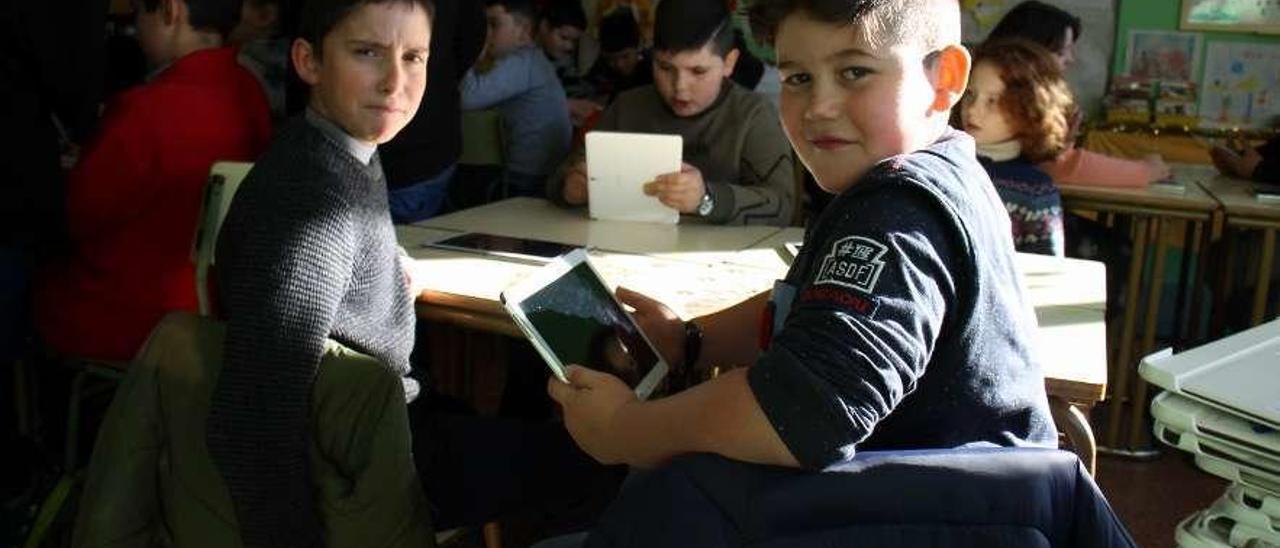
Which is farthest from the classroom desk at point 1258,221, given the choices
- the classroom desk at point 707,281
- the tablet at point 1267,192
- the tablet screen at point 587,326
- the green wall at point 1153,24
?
the tablet screen at point 587,326

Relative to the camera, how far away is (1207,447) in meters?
A: 1.01

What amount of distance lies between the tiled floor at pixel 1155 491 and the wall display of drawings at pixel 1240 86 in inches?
71.2

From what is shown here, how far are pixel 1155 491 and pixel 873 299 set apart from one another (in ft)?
8.30

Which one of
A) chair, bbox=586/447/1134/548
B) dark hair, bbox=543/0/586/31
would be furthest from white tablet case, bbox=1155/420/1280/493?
dark hair, bbox=543/0/586/31

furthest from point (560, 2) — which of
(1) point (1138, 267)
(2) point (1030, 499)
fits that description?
(2) point (1030, 499)

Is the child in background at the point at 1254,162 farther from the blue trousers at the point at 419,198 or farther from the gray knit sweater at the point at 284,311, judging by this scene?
the gray knit sweater at the point at 284,311

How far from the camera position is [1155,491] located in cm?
310

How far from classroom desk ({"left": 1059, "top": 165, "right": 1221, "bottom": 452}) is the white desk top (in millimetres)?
1160

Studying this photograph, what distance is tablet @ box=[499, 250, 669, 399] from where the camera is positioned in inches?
55.0

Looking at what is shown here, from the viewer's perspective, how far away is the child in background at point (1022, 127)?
2.85 m

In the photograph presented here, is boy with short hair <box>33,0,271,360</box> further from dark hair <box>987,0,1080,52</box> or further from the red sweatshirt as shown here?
dark hair <box>987,0,1080,52</box>

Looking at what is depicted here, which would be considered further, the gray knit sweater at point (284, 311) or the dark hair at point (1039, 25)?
the dark hair at point (1039, 25)

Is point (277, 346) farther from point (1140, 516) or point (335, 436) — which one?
point (1140, 516)

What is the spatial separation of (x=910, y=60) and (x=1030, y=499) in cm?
43
